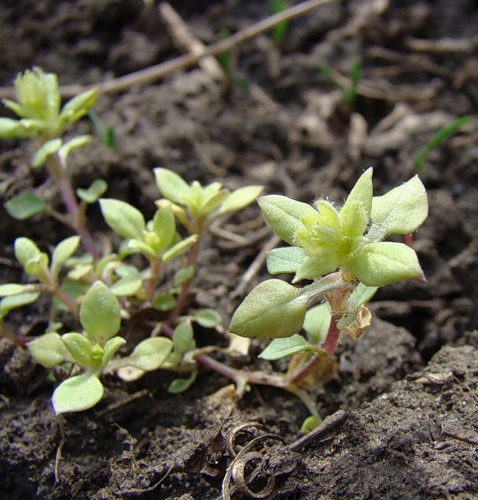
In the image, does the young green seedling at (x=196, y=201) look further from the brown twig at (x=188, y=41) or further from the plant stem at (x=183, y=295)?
the brown twig at (x=188, y=41)

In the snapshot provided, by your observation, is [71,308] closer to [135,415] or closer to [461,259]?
[135,415]

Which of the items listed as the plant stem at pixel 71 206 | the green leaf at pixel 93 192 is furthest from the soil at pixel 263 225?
the green leaf at pixel 93 192

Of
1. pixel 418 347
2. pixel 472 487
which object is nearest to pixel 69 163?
pixel 418 347

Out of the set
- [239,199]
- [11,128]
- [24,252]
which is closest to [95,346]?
[24,252]

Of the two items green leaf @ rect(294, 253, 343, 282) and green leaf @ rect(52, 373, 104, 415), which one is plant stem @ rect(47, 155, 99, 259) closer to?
green leaf @ rect(52, 373, 104, 415)

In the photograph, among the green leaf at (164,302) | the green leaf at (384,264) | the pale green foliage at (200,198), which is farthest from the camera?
the green leaf at (164,302)

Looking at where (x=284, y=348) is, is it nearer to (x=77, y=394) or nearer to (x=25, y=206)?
(x=77, y=394)

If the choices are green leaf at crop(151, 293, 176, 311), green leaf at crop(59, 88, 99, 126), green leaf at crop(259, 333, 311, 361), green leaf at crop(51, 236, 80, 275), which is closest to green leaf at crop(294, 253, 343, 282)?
green leaf at crop(259, 333, 311, 361)
